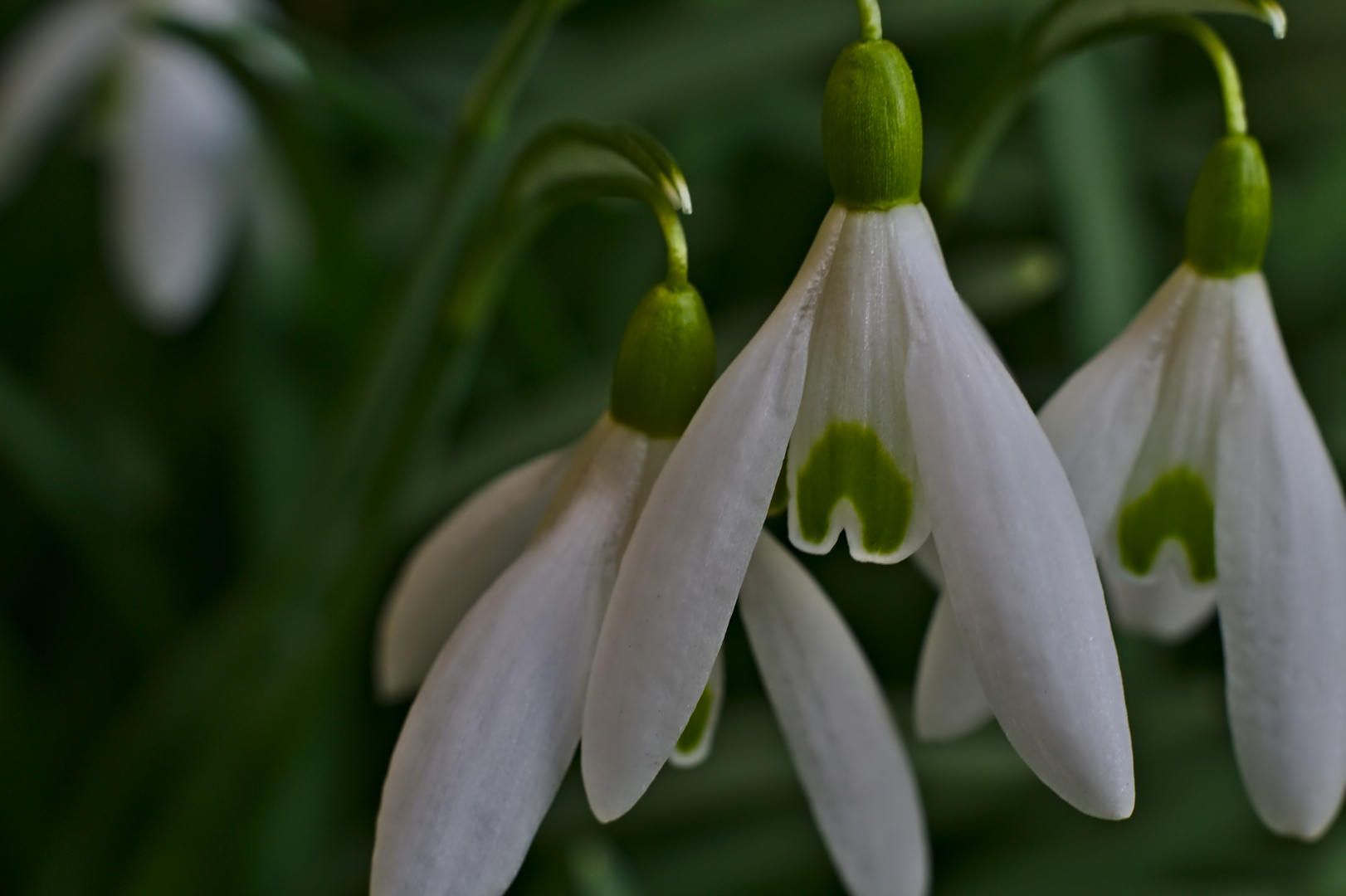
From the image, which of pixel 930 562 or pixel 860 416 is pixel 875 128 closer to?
pixel 860 416

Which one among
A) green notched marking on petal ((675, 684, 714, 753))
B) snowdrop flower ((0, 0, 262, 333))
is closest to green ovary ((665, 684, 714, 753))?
green notched marking on petal ((675, 684, 714, 753))

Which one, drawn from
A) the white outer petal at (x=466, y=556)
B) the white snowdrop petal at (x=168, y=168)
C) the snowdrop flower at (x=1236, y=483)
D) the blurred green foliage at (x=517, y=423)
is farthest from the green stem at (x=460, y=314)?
the white snowdrop petal at (x=168, y=168)

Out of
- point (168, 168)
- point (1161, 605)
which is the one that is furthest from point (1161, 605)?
point (168, 168)

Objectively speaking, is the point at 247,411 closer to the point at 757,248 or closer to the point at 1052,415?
the point at 757,248

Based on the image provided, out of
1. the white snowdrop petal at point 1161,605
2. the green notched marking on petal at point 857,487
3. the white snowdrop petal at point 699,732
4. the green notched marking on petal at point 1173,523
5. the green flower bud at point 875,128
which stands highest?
the green flower bud at point 875,128

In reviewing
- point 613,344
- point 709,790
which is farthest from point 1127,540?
point 613,344

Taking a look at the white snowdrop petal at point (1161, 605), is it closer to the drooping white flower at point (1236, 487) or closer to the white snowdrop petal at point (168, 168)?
the drooping white flower at point (1236, 487)

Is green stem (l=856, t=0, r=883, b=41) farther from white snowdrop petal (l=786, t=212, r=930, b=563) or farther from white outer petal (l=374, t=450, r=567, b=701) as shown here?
white outer petal (l=374, t=450, r=567, b=701)
